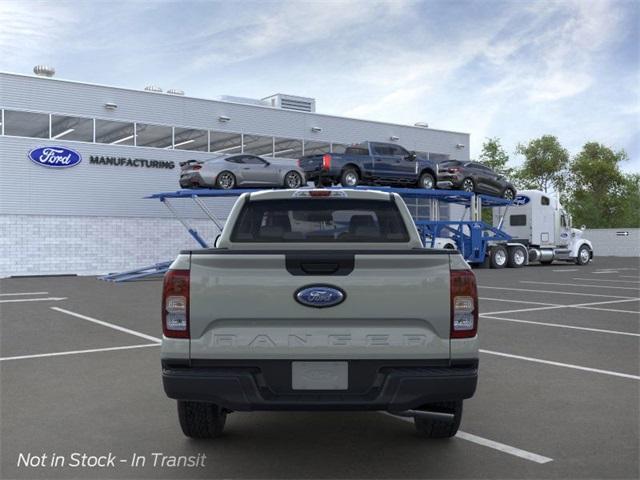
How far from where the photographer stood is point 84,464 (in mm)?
4352

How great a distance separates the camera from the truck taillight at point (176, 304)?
3.96 meters

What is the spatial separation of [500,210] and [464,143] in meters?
9.54

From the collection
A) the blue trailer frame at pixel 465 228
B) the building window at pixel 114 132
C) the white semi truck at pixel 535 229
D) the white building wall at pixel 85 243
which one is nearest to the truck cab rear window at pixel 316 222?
the blue trailer frame at pixel 465 228

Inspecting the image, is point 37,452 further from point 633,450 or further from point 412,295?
point 633,450

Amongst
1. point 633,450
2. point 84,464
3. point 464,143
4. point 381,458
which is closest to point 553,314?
point 633,450

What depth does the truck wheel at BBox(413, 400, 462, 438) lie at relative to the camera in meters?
4.57

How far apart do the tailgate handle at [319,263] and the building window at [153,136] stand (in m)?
26.6

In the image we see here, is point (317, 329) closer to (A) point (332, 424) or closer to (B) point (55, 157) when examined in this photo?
(A) point (332, 424)

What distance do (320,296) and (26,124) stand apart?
84.3 feet

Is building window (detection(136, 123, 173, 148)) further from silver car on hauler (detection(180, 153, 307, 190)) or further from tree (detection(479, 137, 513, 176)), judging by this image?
tree (detection(479, 137, 513, 176))

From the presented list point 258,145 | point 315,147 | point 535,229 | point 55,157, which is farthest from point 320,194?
point 315,147

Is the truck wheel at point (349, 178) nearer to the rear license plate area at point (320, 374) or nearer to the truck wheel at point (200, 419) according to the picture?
the truck wheel at point (200, 419)

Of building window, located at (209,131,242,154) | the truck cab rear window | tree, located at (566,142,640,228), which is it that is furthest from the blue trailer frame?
tree, located at (566,142,640,228)

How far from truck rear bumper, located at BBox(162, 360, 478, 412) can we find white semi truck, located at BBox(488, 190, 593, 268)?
27.6 metres
